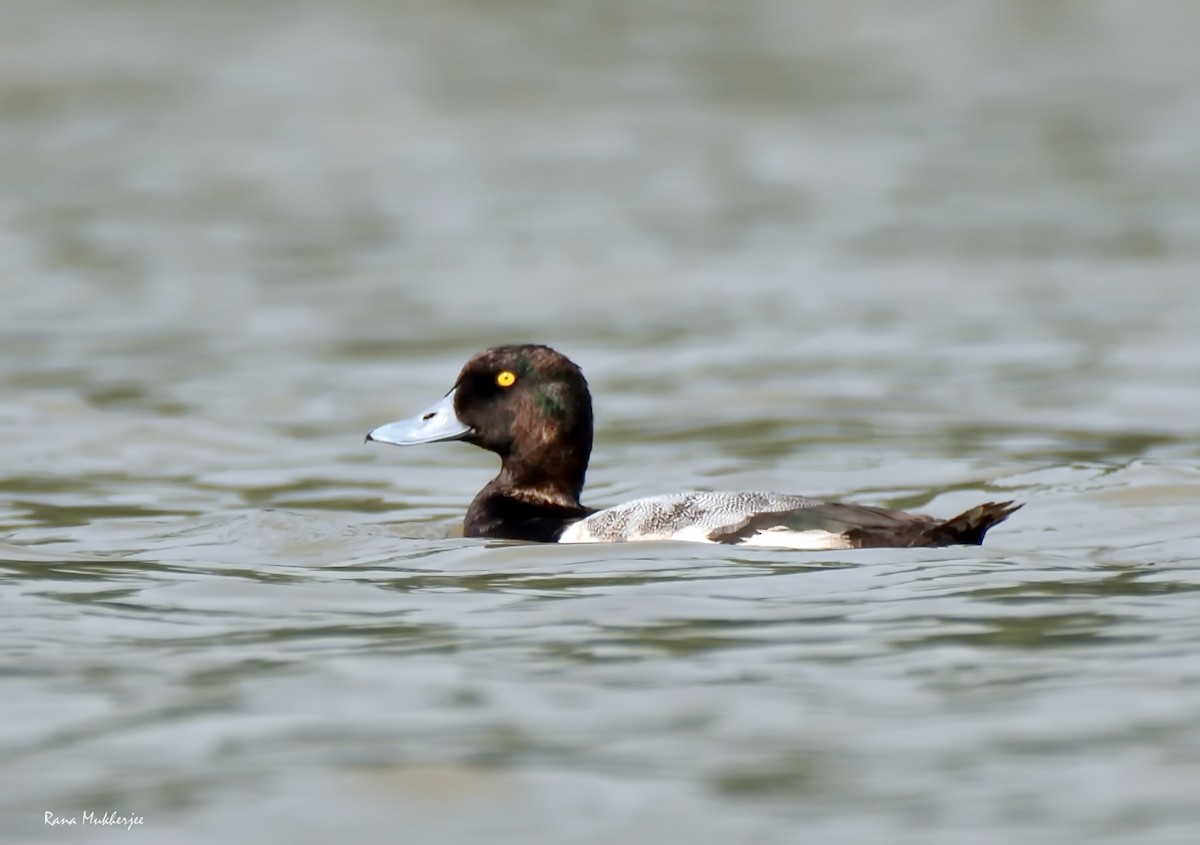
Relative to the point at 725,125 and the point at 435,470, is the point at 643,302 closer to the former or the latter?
the point at 435,470

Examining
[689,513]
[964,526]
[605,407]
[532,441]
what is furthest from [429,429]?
[605,407]

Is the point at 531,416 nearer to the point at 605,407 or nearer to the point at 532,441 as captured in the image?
the point at 532,441

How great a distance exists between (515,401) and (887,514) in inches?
69.7

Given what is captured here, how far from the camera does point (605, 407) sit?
45.2ft

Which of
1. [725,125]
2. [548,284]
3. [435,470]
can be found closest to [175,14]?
[725,125]

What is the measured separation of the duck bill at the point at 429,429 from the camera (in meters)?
8.83

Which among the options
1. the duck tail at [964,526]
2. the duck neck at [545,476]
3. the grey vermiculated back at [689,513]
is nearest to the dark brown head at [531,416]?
the duck neck at [545,476]

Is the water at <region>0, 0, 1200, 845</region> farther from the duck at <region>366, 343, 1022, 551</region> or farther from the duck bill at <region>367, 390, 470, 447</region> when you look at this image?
the duck bill at <region>367, 390, 470, 447</region>

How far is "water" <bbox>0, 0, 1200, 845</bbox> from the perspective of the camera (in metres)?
5.01

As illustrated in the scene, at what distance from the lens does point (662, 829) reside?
4.58m
